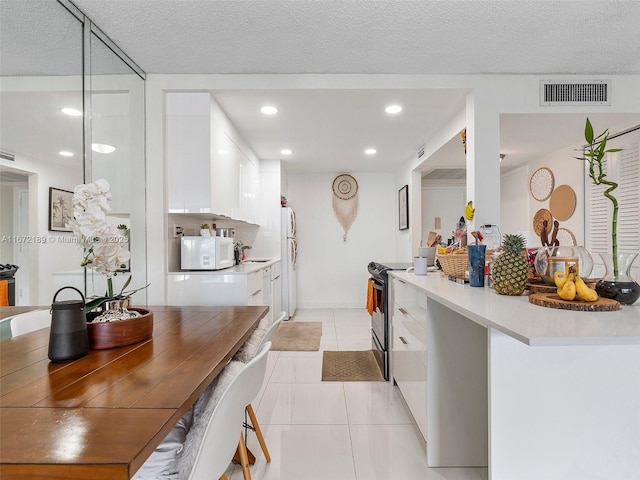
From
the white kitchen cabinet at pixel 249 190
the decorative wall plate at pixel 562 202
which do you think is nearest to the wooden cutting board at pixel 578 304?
the white kitchen cabinet at pixel 249 190

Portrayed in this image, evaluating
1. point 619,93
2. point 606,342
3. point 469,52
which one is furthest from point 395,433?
point 619,93

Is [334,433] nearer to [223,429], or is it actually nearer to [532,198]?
[223,429]

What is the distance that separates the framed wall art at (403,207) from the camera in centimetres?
528

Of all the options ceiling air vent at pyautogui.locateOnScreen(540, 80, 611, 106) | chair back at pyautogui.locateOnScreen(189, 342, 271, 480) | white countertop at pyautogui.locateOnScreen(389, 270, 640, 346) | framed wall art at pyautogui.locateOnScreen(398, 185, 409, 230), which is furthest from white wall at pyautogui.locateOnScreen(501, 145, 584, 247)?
chair back at pyautogui.locateOnScreen(189, 342, 271, 480)

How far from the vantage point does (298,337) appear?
13.8ft

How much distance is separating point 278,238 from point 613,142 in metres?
4.14

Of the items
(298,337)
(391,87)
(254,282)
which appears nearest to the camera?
(391,87)

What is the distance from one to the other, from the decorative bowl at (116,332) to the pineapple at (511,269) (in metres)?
1.60

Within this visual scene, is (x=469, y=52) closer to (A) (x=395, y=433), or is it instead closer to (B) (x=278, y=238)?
(A) (x=395, y=433)

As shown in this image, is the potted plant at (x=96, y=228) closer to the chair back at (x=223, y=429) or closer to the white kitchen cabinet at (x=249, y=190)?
the chair back at (x=223, y=429)

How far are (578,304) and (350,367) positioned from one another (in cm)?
225

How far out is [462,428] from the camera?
1808 millimetres

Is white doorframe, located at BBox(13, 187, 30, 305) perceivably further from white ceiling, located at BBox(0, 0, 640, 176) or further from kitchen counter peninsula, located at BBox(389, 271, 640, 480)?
kitchen counter peninsula, located at BBox(389, 271, 640, 480)

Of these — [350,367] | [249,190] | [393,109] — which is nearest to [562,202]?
[393,109]
